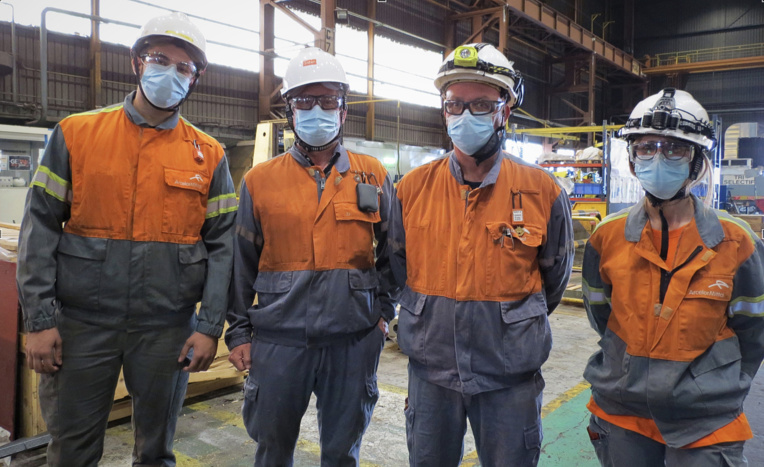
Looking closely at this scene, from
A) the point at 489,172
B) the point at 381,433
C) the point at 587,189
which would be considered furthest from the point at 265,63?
the point at 489,172

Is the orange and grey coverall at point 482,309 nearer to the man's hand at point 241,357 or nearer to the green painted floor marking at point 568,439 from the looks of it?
the man's hand at point 241,357

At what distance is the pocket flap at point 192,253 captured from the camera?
2.38 m

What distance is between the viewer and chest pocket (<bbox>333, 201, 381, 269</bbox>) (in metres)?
2.39

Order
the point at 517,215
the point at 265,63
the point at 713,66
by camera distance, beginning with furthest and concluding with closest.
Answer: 1. the point at 713,66
2. the point at 265,63
3. the point at 517,215

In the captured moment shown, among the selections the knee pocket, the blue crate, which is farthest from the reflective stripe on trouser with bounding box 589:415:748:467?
the blue crate

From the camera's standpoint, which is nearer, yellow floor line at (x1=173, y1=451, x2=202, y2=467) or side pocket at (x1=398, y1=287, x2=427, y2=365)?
side pocket at (x1=398, y1=287, x2=427, y2=365)

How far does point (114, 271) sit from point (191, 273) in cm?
30

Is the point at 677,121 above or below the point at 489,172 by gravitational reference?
above

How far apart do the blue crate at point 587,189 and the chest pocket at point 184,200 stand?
10.2m

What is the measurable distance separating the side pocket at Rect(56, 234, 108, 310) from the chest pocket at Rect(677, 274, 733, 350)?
2.21 m

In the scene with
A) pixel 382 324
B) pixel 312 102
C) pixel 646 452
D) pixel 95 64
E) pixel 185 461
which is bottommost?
pixel 185 461

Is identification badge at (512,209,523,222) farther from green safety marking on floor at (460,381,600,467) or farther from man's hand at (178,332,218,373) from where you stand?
green safety marking on floor at (460,381,600,467)

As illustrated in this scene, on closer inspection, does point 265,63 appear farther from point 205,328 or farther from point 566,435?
point 205,328

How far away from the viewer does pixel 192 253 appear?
242 centimetres
